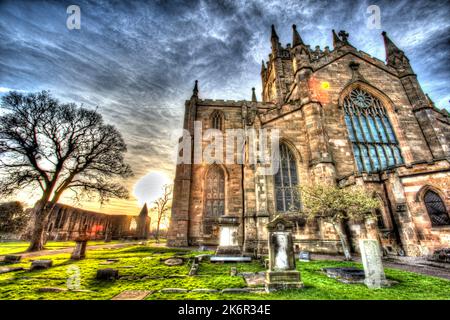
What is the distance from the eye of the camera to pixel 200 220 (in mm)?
17094

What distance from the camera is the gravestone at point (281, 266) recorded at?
4746 mm

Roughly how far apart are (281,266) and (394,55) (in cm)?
2438

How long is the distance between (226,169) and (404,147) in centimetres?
1474

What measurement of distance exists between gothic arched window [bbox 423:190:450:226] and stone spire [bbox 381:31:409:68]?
1475 cm

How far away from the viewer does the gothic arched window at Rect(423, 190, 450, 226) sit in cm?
969

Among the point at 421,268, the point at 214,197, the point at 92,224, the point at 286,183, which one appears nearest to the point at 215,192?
the point at 214,197

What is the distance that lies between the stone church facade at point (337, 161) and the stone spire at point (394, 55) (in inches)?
3.4

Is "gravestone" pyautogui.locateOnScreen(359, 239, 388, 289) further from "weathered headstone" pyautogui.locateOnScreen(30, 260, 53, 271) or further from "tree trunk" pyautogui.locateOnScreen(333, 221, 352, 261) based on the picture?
"weathered headstone" pyautogui.locateOnScreen(30, 260, 53, 271)

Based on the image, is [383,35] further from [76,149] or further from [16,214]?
[16,214]

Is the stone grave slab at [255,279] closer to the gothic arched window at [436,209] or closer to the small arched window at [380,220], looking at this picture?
the small arched window at [380,220]

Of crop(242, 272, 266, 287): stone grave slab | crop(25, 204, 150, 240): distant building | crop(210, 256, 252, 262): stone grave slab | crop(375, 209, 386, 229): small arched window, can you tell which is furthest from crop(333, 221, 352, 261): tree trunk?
crop(25, 204, 150, 240): distant building

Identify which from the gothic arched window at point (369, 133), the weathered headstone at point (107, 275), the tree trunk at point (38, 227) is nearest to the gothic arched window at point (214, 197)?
the tree trunk at point (38, 227)

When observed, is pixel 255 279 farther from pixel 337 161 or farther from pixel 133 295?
pixel 337 161
